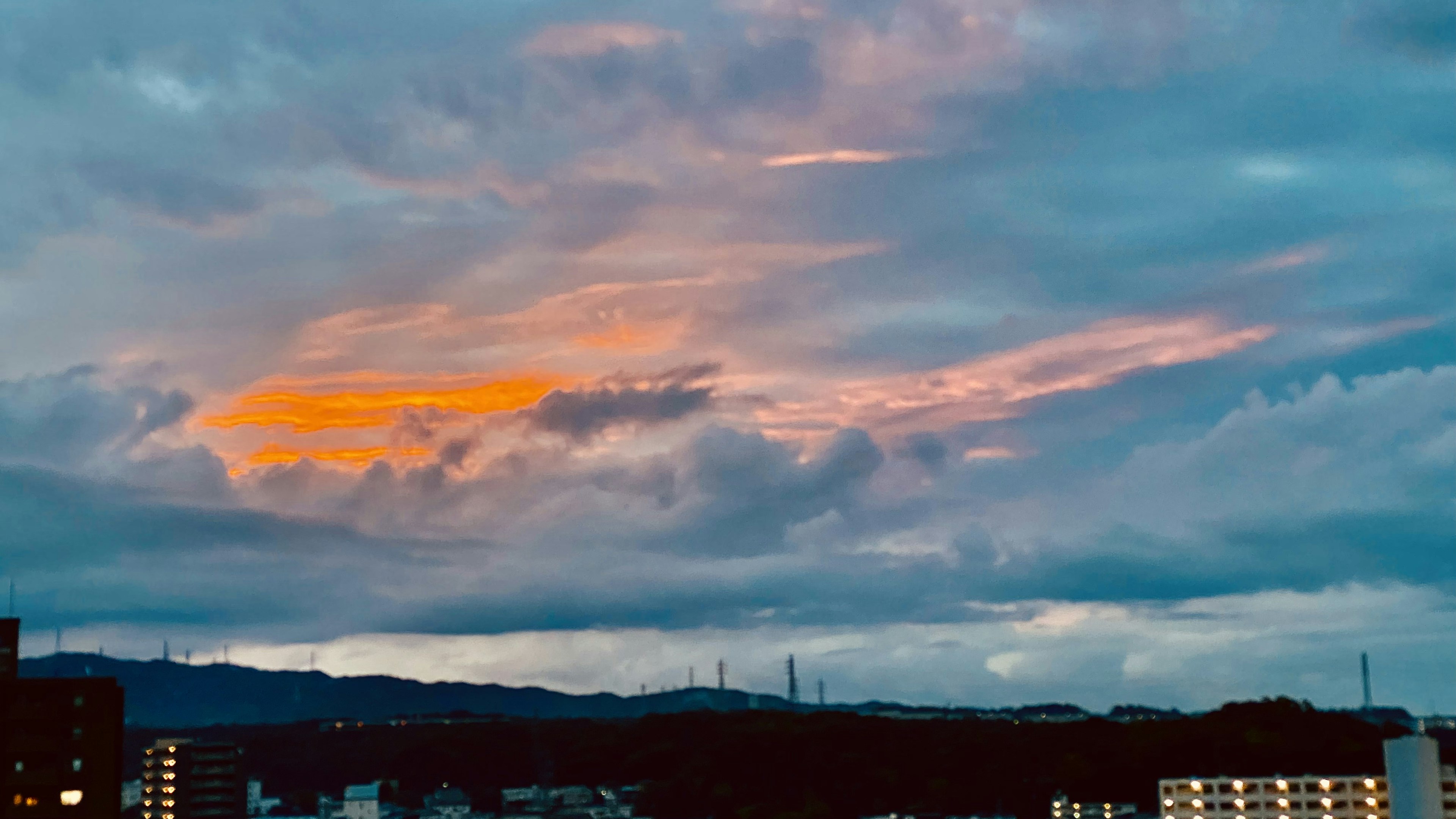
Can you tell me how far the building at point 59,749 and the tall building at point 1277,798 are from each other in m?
125

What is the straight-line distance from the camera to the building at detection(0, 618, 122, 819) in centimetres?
6094

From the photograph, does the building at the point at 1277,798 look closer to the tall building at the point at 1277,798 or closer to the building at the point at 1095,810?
the tall building at the point at 1277,798

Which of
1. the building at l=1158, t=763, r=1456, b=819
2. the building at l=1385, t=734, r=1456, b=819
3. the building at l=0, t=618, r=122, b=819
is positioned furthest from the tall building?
the building at l=0, t=618, r=122, b=819

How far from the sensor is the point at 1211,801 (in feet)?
549

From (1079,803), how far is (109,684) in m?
151

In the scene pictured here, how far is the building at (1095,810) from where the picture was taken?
614 feet

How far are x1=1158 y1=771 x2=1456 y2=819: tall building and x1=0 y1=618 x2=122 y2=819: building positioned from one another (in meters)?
125

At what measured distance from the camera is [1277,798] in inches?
6516

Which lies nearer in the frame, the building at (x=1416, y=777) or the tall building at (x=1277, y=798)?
the building at (x=1416, y=777)

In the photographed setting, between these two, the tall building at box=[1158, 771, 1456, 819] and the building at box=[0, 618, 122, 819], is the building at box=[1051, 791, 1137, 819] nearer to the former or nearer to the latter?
the tall building at box=[1158, 771, 1456, 819]

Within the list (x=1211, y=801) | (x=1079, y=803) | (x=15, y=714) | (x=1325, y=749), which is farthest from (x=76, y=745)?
(x=1325, y=749)

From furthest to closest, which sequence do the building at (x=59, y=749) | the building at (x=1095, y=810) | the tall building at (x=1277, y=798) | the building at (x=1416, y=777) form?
the building at (x=1095, y=810)
the tall building at (x=1277, y=798)
the building at (x=1416, y=777)
the building at (x=59, y=749)

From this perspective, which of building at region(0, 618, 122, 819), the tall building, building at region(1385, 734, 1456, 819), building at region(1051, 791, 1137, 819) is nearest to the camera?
building at region(0, 618, 122, 819)

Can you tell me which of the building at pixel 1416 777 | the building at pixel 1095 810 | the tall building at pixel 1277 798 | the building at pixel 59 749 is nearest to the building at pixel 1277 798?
the tall building at pixel 1277 798
